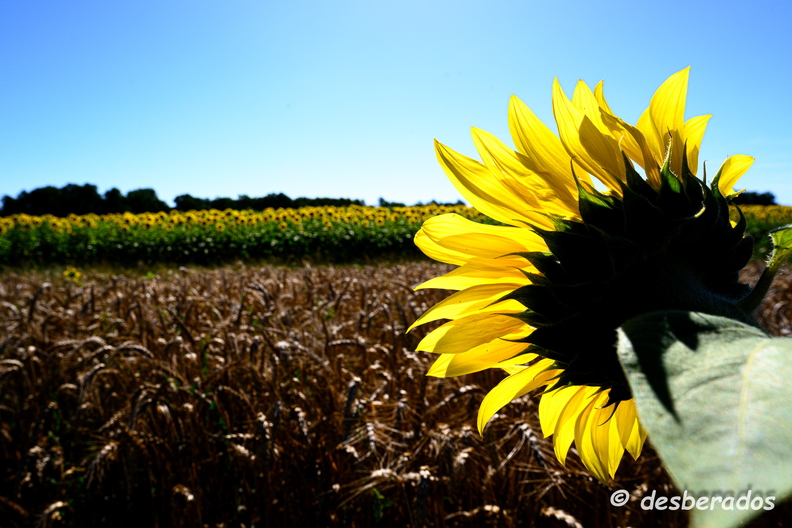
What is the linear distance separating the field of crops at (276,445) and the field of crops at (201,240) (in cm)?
833

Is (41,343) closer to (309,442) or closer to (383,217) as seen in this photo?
(309,442)

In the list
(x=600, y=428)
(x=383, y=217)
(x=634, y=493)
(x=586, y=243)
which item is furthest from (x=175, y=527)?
(x=383, y=217)

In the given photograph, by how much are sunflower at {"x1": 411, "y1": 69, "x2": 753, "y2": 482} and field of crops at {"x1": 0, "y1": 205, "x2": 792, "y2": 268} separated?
413 inches

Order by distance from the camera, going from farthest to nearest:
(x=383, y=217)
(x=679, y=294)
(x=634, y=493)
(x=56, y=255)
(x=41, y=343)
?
(x=383, y=217) < (x=56, y=255) < (x=41, y=343) < (x=634, y=493) < (x=679, y=294)

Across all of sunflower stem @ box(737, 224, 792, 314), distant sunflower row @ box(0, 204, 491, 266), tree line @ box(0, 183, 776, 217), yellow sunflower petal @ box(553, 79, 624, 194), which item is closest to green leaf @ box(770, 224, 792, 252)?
sunflower stem @ box(737, 224, 792, 314)

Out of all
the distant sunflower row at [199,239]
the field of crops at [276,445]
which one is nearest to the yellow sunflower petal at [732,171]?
the field of crops at [276,445]

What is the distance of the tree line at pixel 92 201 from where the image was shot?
2128 cm

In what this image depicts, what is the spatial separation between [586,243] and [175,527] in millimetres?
1959

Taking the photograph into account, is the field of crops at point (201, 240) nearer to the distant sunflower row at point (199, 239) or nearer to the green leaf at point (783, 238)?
the distant sunflower row at point (199, 239)

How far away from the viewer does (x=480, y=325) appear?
42 cm

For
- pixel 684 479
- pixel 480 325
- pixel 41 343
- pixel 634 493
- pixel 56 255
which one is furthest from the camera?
pixel 56 255

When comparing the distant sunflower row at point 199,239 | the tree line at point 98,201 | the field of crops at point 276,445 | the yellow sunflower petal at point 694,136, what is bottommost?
the field of crops at point 276,445

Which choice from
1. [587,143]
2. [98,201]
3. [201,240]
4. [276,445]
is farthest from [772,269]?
[98,201]

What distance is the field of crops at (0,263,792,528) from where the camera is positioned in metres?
1.73
